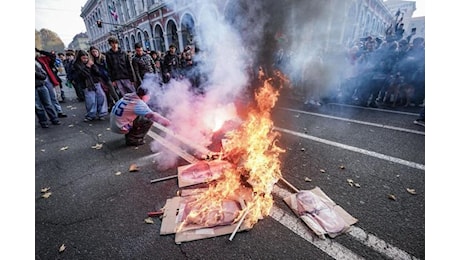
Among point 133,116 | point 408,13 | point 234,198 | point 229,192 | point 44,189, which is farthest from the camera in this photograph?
point 408,13

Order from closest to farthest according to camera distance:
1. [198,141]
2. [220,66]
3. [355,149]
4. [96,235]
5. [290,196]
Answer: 1. [96,235]
2. [290,196]
3. [355,149]
4. [198,141]
5. [220,66]

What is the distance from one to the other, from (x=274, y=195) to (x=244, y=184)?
1.63ft

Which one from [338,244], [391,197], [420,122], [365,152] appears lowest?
[338,244]

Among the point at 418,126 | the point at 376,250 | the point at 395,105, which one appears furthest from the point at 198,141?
the point at 395,105

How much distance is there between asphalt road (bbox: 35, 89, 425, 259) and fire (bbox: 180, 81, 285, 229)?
0.20m

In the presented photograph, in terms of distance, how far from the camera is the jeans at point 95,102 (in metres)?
7.32

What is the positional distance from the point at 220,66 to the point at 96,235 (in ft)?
22.5

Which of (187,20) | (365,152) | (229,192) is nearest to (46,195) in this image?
(229,192)

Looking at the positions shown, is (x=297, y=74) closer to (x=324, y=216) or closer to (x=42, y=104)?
(x=324, y=216)

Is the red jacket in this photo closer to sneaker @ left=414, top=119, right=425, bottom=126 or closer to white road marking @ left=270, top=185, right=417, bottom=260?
white road marking @ left=270, top=185, right=417, bottom=260

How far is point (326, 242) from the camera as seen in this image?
2.34 metres

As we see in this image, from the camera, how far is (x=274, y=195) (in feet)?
10.3

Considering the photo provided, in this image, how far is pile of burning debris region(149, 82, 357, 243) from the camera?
101 inches

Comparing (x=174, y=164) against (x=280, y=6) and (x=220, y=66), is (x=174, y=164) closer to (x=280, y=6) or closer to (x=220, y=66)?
(x=220, y=66)
